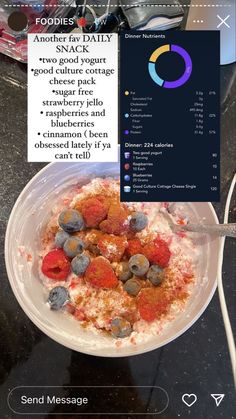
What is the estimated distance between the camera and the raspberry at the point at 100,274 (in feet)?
2.09

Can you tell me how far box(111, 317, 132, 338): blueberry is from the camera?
0.63 metres

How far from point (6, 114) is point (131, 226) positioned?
0.24 meters

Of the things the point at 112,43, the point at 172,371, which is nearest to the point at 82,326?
the point at 172,371

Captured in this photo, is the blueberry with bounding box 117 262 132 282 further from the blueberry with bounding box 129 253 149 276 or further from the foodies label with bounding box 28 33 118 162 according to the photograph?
the foodies label with bounding box 28 33 118 162

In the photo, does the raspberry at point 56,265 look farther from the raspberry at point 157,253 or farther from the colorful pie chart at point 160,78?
the colorful pie chart at point 160,78

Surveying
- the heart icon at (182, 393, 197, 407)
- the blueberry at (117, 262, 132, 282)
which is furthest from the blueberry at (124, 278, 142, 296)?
the heart icon at (182, 393, 197, 407)

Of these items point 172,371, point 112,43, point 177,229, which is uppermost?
point 112,43

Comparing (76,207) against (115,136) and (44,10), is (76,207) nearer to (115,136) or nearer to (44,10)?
(115,136)

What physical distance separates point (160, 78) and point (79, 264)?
26 cm

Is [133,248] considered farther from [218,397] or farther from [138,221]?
[218,397]

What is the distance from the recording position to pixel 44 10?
2.26 ft

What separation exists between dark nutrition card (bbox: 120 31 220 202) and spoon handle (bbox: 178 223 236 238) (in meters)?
0.04

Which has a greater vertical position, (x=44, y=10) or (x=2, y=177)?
(x=44, y=10)

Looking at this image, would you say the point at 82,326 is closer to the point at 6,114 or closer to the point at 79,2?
the point at 6,114
